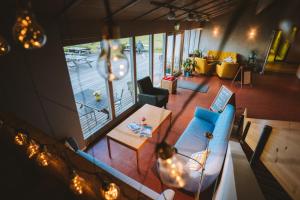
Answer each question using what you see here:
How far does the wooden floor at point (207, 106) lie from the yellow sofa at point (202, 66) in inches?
14.9

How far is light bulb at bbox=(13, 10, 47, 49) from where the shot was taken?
3.21ft

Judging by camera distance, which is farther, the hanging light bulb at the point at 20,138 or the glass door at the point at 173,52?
the glass door at the point at 173,52

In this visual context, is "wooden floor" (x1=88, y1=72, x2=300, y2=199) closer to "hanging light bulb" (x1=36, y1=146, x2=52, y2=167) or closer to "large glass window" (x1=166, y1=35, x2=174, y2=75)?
"large glass window" (x1=166, y1=35, x2=174, y2=75)

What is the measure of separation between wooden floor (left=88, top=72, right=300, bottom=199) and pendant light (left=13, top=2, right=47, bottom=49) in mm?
2211

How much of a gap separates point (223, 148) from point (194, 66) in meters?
6.05

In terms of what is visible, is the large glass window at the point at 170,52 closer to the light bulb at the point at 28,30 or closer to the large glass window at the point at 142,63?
the large glass window at the point at 142,63

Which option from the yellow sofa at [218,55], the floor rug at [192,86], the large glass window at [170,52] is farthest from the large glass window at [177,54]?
the yellow sofa at [218,55]

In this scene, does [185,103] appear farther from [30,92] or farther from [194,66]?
[30,92]

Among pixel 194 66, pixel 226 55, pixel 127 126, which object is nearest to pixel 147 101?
pixel 127 126

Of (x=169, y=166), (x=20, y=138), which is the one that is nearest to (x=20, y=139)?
(x=20, y=138)

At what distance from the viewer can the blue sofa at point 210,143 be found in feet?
6.71

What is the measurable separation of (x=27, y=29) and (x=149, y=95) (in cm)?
332

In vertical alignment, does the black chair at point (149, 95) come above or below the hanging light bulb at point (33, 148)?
below

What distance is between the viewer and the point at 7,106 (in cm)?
213
